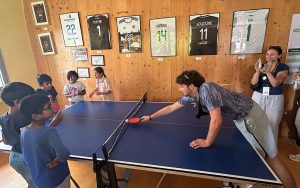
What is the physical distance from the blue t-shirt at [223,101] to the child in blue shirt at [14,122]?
167 cm

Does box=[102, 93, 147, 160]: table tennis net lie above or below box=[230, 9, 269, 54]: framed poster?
below

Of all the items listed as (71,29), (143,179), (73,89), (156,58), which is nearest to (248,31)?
(156,58)

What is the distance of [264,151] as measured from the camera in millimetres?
1853

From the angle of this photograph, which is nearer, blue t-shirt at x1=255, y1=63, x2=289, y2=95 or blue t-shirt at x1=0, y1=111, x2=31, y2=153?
blue t-shirt at x1=0, y1=111, x2=31, y2=153

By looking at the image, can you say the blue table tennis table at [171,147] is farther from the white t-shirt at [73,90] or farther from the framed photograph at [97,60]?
the framed photograph at [97,60]

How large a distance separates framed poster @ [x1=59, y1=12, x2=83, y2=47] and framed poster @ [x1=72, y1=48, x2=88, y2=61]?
14cm

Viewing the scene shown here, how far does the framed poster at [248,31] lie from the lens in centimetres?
335

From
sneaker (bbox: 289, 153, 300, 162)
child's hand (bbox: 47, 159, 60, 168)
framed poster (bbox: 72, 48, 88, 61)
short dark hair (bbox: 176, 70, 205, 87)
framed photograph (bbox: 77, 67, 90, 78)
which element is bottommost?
sneaker (bbox: 289, 153, 300, 162)

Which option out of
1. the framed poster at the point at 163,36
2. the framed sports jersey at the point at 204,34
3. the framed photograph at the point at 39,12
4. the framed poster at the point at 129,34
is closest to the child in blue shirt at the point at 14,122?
the framed poster at the point at 129,34

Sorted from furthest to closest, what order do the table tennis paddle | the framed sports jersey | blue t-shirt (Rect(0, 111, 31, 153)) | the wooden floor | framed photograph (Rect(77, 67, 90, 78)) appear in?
framed photograph (Rect(77, 67, 90, 78))
the framed sports jersey
the wooden floor
the table tennis paddle
blue t-shirt (Rect(0, 111, 31, 153))

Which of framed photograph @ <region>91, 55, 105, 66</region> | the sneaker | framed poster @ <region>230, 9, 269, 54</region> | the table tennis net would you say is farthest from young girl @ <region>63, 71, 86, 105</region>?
the sneaker

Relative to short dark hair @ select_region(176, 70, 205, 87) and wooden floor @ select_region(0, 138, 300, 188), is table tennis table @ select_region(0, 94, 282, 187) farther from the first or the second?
wooden floor @ select_region(0, 138, 300, 188)

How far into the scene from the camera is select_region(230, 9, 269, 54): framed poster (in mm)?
3354

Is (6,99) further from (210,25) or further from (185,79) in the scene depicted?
(210,25)
